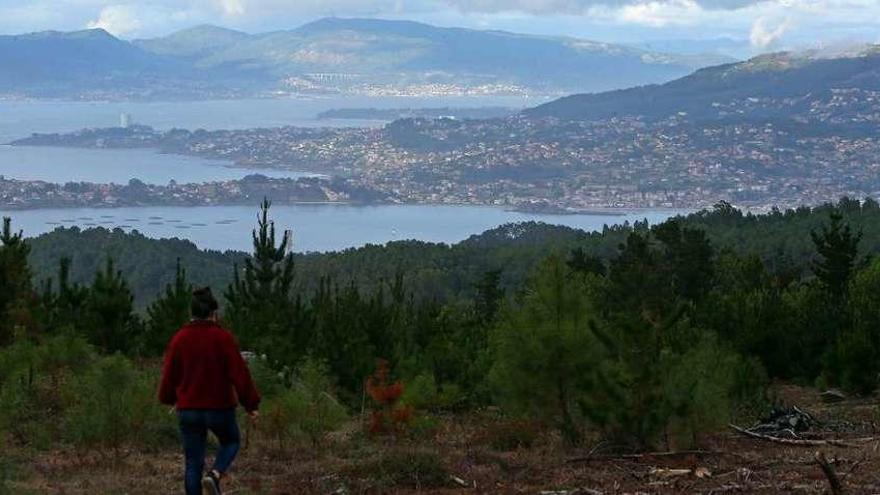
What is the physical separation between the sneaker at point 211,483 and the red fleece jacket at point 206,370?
0.40 meters

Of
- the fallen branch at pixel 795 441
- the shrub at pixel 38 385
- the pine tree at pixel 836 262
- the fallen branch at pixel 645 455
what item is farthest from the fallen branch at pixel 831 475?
the pine tree at pixel 836 262

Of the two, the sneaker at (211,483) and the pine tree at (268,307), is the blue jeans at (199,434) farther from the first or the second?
the pine tree at (268,307)

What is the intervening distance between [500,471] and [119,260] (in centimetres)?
5505

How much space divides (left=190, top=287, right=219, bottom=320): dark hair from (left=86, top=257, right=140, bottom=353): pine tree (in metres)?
12.4

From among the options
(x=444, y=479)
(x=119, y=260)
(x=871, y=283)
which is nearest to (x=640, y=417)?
(x=444, y=479)

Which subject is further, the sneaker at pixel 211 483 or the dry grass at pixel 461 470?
the dry grass at pixel 461 470

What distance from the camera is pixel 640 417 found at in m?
9.84

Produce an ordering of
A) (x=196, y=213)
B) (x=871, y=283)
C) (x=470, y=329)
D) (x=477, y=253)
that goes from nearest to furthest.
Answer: (x=470, y=329), (x=871, y=283), (x=477, y=253), (x=196, y=213)

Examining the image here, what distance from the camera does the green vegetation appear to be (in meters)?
10.1

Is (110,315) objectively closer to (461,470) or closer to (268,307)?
(268,307)

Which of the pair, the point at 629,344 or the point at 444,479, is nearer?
the point at 444,479

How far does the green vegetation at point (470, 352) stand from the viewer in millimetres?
10102

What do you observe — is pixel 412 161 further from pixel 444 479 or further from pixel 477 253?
pixel 444 479

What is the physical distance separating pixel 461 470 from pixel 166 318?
11.7m
